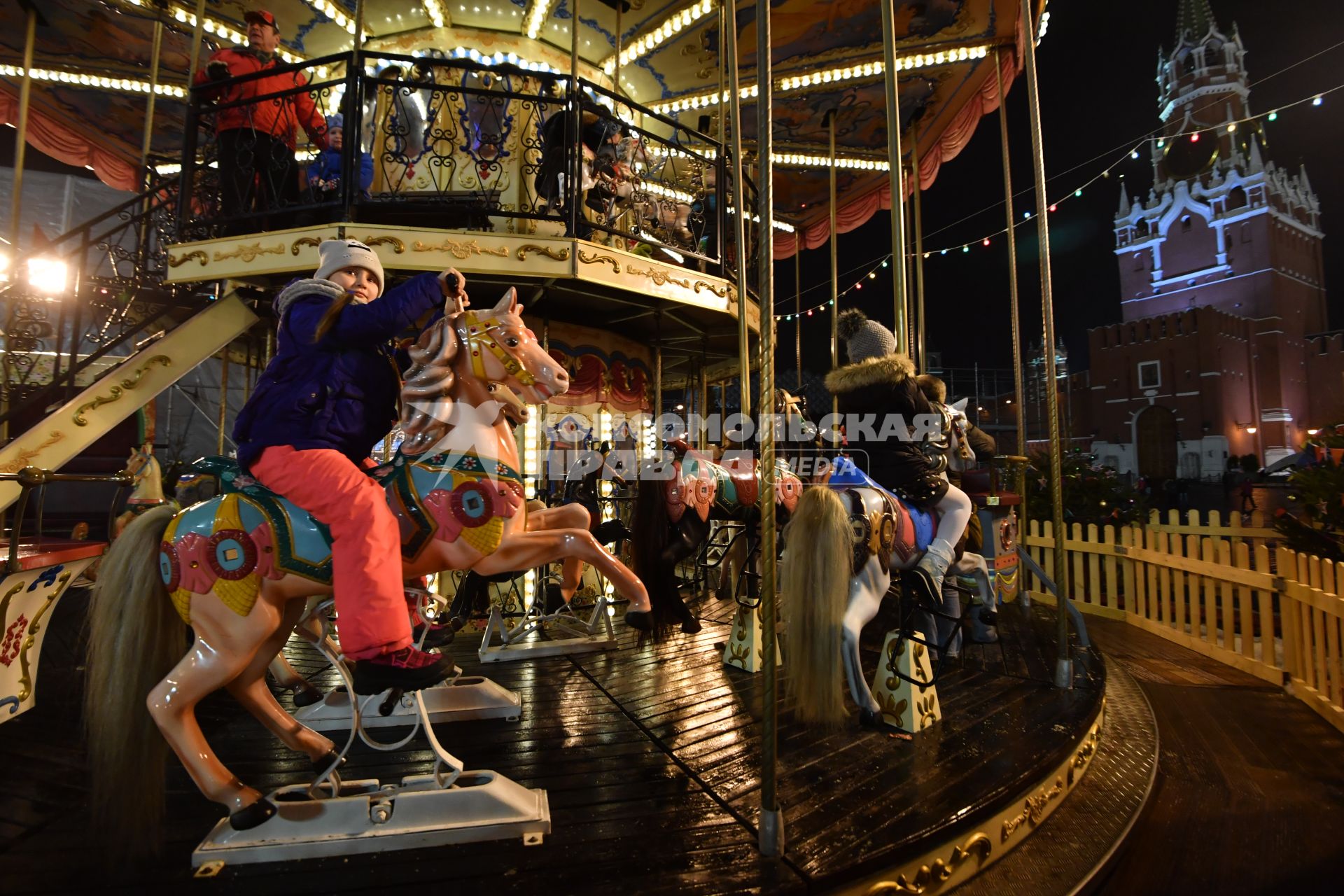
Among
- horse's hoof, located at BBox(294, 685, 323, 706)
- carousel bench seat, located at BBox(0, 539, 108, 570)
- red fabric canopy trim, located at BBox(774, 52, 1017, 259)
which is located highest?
red fabric canopy trim, located at BBox(774, 52, 1017, 259)

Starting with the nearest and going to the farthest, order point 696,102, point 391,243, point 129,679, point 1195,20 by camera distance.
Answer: point 129,679
point 391,243
point 696,102
point 1195,20

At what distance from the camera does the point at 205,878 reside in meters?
1.71

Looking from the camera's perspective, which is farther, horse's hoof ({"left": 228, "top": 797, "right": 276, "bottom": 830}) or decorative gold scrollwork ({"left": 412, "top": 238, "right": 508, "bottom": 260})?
decorative gold scrollwork ({"left": 412, "top": 238, "right": 508, "bottom": 260})

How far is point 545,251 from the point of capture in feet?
14.5

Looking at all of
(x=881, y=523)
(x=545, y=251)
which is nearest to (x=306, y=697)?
(x=881, y=523)

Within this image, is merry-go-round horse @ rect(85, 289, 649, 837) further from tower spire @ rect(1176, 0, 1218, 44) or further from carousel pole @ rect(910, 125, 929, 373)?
tower spire @ rect(1176, 0, 1218, 44)

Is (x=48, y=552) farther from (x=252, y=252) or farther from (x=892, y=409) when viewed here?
(x=892, y=409)

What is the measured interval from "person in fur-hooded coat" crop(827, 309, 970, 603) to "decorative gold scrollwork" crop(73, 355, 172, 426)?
4.73 meters

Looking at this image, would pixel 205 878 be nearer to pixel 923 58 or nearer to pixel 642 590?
pixel 642 590

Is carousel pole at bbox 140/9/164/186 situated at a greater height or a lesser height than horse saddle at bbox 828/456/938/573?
greater

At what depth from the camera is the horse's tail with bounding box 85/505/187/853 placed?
1800mm

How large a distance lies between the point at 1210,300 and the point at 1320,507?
1870 inches

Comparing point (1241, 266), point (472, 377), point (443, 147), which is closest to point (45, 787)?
point (472, 377)

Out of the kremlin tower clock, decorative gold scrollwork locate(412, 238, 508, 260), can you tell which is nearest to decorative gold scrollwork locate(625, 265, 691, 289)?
decorative gold scrollwork locate(412, 238, 508, 260)
